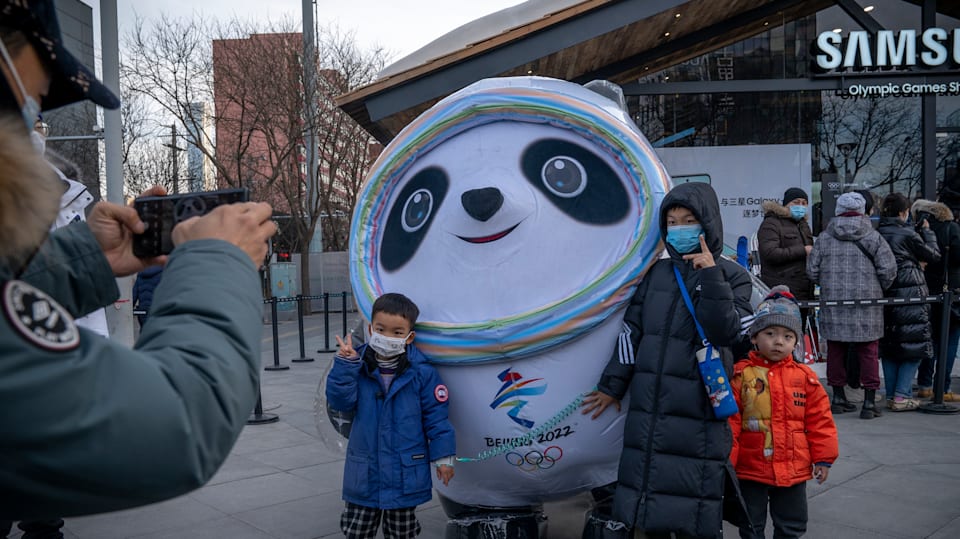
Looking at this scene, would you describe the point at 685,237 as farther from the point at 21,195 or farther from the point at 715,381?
the point at 21,195

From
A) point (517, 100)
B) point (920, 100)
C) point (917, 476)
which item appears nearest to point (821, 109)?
point (920, 100)

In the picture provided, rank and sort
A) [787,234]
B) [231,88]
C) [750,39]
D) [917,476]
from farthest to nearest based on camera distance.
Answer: [231,88]
[750,39]
[787,234]
[917,476]

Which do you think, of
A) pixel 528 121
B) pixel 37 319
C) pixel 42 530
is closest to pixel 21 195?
pixel 37 319

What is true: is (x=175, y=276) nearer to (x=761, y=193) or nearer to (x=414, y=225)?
(x=414, y=225)

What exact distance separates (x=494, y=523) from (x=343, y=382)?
899 millimetres

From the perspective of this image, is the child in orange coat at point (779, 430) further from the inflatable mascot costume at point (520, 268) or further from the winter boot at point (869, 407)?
the winter boot at point (869, 407)

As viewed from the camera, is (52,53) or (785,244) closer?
(52,53)

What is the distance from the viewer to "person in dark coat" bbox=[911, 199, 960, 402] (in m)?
7.56

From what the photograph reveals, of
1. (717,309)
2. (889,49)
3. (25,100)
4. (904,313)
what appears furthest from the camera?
(889,49)

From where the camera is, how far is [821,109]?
39.7 feet

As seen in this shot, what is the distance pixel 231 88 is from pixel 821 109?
13.1m

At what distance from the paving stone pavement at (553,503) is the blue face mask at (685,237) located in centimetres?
169

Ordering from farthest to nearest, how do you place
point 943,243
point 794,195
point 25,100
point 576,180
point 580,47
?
point 580,47 < point 943,243 < point 794,195 < point 576,180 < point 25,100

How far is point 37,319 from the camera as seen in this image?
106cm
